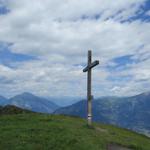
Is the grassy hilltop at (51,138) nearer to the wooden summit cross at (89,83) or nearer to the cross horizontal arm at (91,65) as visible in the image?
the wooden summit cross at (89,83)

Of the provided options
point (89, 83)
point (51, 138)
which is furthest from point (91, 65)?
point (51, 138)

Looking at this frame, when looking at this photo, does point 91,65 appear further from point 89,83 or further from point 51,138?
point 51,138

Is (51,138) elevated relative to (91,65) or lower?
lower

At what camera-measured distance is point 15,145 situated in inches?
1094

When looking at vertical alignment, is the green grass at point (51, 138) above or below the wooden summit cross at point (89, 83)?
below

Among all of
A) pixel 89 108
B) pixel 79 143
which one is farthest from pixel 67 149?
pixel 89 108

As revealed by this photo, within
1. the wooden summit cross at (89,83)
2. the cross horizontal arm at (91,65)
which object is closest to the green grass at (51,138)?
the wooden summit cross at (89,83)

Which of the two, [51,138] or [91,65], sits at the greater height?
[91,65]

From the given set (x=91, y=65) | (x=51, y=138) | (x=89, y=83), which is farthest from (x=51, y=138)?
(x=91, y=65)

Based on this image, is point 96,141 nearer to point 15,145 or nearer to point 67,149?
point 67,149

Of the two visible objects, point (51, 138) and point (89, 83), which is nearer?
point (51, 138)

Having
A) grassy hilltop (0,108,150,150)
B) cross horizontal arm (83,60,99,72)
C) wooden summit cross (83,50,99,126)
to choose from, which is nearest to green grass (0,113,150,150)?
grassy hilltop (0,108,150,150)

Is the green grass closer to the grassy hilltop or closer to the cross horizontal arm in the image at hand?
the grassy hilltop

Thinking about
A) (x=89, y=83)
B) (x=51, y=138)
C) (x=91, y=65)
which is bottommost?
(x=51, y=138)
